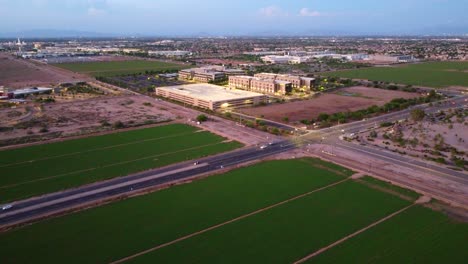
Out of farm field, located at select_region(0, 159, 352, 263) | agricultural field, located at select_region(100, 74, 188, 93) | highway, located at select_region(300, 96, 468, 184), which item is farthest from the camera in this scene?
agricultural field, located at select_region(100, 74, 188, 93)

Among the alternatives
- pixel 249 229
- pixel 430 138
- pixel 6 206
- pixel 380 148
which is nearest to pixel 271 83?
pixel 430 138

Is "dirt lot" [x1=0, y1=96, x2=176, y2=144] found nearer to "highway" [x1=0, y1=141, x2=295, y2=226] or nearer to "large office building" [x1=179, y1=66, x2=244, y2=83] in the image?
"highway" [x1=0, y1=141, x2=295, y2=226]

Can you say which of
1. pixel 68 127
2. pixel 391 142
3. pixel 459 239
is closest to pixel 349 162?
pixel 391 142

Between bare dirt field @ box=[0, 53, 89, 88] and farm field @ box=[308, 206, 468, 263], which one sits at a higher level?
bare dirt field @ box=[0, 53, 89, 88]

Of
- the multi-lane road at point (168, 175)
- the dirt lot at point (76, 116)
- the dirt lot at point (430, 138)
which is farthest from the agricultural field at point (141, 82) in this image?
the dirt lot at point (430, 138)

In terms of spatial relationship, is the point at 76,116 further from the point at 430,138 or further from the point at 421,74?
the point at 421,74

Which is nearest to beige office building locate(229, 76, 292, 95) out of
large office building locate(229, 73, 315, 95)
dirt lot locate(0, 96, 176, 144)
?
large office building locate(229, 73, 315, 95)

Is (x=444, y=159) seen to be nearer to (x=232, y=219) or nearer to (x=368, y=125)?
(x=368, y=125)
